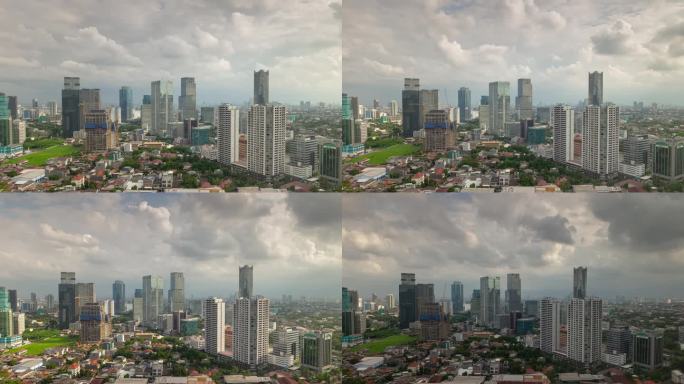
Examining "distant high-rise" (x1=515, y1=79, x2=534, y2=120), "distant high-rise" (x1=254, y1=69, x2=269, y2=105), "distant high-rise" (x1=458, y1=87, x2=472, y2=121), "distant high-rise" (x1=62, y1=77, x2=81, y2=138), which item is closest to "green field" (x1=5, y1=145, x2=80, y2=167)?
"distant high-rise" (x1=62, y1=77, x2=81, y2=138)

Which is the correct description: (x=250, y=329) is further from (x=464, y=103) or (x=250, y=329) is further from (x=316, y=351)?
(x=464, y=103)

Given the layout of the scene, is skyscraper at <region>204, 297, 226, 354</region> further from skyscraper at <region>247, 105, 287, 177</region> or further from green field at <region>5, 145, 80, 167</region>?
green field at <region>5, 145, 80, 167</region>

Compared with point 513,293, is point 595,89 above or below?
above

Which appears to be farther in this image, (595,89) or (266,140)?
(266,140)

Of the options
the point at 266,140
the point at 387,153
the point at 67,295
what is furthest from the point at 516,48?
the point at 67,295

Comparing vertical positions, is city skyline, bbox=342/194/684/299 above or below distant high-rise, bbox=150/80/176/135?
below

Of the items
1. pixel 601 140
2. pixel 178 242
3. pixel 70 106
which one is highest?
pixel 70 106

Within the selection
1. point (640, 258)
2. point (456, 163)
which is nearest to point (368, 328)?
point (456, 163)

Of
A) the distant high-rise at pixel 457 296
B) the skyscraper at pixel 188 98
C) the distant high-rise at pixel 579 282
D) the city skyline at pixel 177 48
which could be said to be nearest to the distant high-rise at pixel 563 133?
the distant high-rise at pixel 579 282
